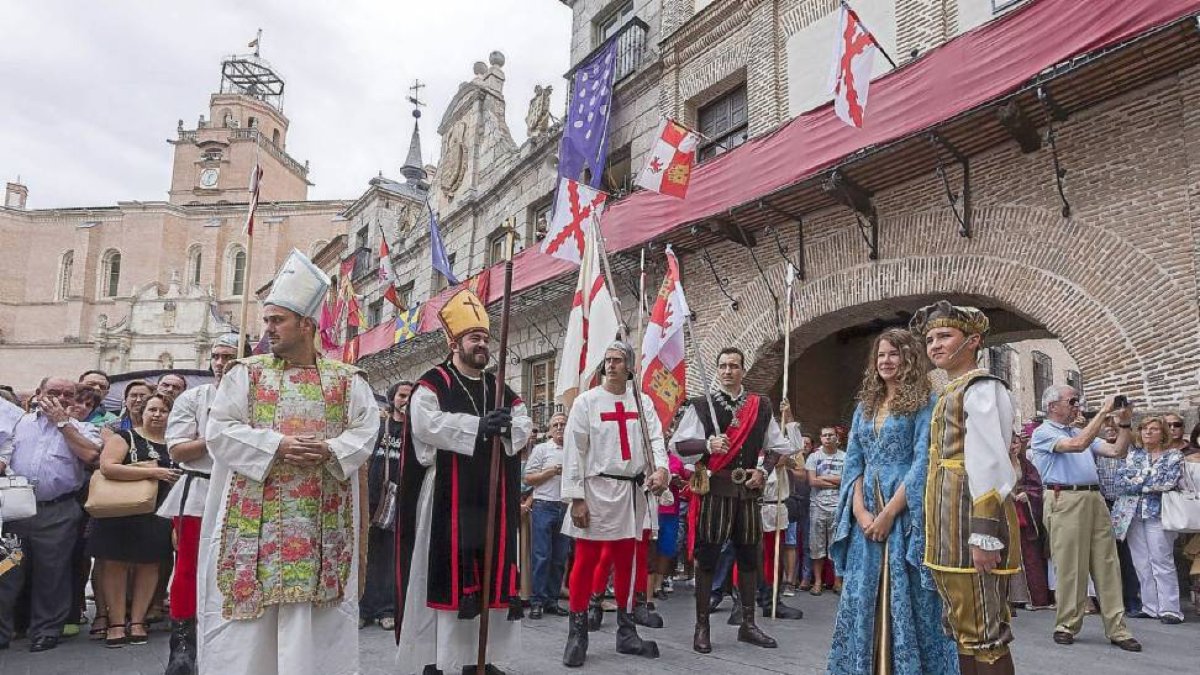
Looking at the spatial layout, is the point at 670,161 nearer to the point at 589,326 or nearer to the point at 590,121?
the point at 590,121

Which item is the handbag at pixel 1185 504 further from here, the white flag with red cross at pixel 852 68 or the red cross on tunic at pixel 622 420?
the red cross on tunic at pixel 622 420

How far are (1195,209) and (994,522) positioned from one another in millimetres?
5513

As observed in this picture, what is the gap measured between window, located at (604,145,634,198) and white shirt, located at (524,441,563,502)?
26.0 ft

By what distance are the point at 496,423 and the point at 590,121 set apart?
36.7 feet

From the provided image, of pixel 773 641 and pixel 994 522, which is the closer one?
pixel 994 522

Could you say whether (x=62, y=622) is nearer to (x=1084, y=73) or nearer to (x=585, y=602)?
(x=585, y=602)

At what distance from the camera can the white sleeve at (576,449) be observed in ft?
16.3

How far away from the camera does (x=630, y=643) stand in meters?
4.97

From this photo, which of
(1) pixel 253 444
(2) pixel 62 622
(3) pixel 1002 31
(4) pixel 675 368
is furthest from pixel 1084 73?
(2) pixel 62 622

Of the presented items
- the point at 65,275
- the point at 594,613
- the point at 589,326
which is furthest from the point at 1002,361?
the point at 65,275

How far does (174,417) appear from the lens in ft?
14.7

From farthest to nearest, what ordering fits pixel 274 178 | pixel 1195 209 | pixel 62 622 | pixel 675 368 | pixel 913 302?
pixel 274 178
pixel 913 302
pixel 675 368
pixel 1195 209
pixel 62 622

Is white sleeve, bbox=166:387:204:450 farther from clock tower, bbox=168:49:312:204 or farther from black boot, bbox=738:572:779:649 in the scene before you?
clock tower, bbox=168:49:312:204

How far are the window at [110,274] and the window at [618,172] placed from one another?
4288 centimetres
